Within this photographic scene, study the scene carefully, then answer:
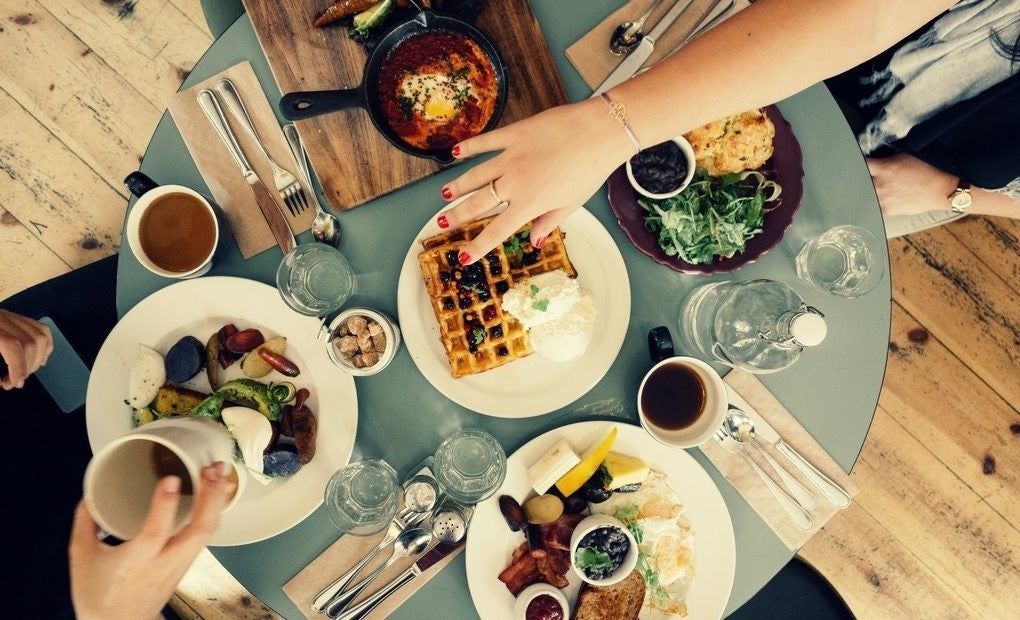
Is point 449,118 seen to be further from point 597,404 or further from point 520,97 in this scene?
point 597,404

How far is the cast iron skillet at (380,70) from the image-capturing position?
4.97 feet

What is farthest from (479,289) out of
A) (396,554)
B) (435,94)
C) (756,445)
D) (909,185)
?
(909,185)

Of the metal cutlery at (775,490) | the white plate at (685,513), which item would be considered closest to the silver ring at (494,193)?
the white plate at (685,513)

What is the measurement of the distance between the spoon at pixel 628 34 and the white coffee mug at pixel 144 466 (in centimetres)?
149

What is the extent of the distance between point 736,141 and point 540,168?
554mm

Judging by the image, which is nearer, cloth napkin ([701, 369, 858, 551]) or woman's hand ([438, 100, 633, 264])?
woman's hand ([438, 100, 633, 264])

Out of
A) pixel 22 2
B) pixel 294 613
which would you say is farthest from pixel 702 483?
pixel 22 2

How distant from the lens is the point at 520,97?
1.73 metres

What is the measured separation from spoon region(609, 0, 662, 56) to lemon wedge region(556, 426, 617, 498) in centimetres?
109

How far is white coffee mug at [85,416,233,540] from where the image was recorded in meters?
1.24

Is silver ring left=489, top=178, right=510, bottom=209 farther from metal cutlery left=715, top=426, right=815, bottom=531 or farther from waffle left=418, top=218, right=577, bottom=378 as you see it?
metal cutlery left=715, top=426, right=815, bottom=531

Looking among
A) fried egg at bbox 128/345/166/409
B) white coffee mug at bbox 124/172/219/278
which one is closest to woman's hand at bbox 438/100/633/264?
white coffee mug at bbox 124/172/219/278

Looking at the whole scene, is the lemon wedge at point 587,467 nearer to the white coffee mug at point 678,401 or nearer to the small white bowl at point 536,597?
the white coffee mug at point 678,401

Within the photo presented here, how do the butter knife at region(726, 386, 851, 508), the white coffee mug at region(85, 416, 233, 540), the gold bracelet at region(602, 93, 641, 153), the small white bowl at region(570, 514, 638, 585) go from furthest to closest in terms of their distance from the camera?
the butter knife at region(726, 386, 851, 508) → the small white bowl at region(570, 514, 638, 585) → the gold bracelet at region(602, 93, 641, 153) → the white coffee mug at region(85, 416, 233, 540)
